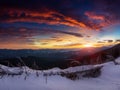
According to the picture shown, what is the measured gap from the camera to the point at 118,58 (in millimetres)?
4375

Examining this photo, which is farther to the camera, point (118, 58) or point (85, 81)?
point (118, 58)

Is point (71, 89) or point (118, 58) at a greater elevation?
point (118, 58)

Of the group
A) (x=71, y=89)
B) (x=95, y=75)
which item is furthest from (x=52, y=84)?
(x=95, y=75)

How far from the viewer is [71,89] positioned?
2914 mm

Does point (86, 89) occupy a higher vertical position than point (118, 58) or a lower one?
lower

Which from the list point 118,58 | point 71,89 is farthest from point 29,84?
point 118,58

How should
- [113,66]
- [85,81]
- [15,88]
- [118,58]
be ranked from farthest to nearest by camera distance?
[118,58] → [113,66] → [85,81] → [15,88]

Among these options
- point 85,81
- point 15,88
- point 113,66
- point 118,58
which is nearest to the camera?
point 15,88

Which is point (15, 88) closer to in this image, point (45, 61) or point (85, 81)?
point (85, 81)

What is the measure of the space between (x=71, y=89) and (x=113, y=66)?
3.92 ft

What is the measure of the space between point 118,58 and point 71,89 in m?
1.68

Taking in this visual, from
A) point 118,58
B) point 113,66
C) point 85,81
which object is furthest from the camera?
point 118,58

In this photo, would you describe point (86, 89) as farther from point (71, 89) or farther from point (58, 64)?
point (58, 64)

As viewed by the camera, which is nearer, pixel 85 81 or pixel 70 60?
pixel 85 81
